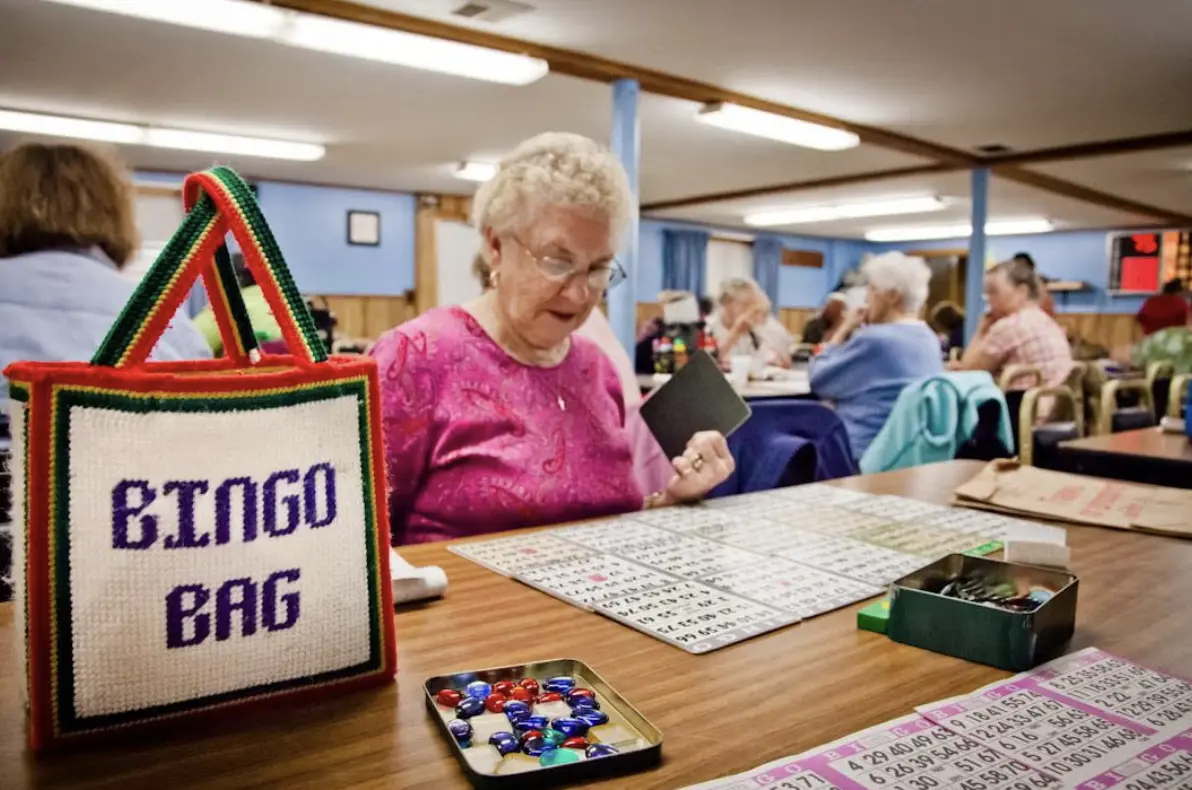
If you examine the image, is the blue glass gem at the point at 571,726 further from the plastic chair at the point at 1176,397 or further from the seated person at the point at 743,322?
the seated person at the point at 743,322

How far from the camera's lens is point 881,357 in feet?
12.3

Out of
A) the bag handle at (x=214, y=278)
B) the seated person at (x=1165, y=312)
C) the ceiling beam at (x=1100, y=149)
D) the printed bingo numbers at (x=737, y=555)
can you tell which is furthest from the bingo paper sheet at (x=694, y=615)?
the seated person at (x=1165, y=312)

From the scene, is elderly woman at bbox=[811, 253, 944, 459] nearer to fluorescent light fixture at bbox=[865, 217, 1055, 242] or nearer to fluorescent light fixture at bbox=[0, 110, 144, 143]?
fluorescent light fixture at bbox=[0, 110, 144, 143]

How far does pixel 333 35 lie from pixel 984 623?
4.07 metres

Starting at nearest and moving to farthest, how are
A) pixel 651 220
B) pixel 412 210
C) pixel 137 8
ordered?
1. pixel 137 8
2. pixel 412 210
3. pixel 651 220

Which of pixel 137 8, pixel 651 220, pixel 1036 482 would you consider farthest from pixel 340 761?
pixel 651 220

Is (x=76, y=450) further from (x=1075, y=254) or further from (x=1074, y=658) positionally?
(x=1075, y=254)

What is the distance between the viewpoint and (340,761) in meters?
0.62

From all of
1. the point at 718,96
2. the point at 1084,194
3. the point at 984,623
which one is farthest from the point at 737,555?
the point at 1084,194

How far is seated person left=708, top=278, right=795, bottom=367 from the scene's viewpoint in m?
6.19

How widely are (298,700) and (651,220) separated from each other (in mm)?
11753

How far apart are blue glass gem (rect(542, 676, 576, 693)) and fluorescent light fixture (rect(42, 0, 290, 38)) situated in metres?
3.78

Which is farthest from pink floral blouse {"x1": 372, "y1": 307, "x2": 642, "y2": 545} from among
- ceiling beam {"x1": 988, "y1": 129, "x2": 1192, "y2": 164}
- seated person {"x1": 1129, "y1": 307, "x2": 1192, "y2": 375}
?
ceiling beam {"x1": 988, "y1": 129, "x2": 1192, "y2": 164}

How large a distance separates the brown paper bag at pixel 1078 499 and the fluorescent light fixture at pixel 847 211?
29.0 ft
